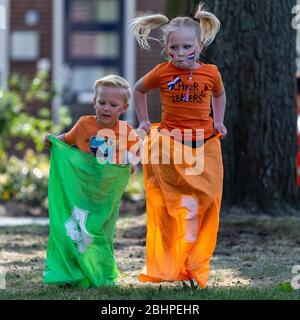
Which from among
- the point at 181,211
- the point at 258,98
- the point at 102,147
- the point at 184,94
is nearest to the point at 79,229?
Answer: the point at 102,147

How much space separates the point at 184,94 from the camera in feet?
17.7

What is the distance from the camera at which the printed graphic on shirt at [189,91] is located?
5.39m

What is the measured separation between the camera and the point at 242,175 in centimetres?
807

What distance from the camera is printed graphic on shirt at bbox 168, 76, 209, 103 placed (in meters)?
5.39

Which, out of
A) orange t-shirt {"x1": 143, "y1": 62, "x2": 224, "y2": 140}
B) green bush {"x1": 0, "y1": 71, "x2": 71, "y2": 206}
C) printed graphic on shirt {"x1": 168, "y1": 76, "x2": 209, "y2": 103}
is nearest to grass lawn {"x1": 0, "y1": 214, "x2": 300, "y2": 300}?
orange t-shirt {"x1": 143, "y1": 62, "x2": 224, "y2": 140}

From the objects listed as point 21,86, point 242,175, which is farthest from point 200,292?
point 21,86

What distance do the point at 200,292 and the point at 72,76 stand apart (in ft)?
39.2

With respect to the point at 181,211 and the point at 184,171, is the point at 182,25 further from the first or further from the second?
the point at 181,211

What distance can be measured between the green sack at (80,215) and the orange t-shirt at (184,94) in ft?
1.44

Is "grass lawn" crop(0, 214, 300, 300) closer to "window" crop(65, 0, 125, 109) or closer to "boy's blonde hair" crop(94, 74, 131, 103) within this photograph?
"boy's blonde hair" crop(94, 74, 131, 103)

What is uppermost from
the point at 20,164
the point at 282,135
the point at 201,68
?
the point at 201,68
